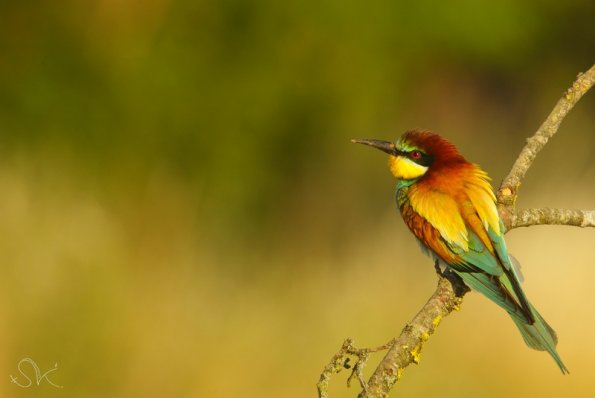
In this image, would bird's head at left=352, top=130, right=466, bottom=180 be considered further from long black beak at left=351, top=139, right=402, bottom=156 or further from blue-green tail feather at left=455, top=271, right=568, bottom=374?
blue-green tail feather at left=455, top=271, right=568, bottom=374

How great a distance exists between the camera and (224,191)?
12.7ft

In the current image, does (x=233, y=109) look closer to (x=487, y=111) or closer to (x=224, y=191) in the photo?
(x=224, y=191)

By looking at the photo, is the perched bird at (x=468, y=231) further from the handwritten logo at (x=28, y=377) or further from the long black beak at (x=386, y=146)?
the handwritten logo at (x=28, y=377)

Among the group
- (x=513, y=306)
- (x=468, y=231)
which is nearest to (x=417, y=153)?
(x=468, y=231)

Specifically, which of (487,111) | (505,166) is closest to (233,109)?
(505,166)

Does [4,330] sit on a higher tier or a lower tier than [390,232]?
lower

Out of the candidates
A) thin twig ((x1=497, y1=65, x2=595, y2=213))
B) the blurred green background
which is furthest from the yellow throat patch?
the blurred green background

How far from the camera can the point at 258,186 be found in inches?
177

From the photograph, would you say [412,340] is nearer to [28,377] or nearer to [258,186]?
[28,377]

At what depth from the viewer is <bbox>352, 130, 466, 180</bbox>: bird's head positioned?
1.83 meters

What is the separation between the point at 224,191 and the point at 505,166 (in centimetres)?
118

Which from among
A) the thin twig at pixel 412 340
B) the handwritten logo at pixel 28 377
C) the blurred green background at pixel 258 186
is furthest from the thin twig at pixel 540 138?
the handwritten logo at pixel 28 377

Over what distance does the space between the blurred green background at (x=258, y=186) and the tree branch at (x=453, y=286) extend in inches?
31.8

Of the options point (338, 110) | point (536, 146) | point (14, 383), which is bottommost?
point (14, 383)
